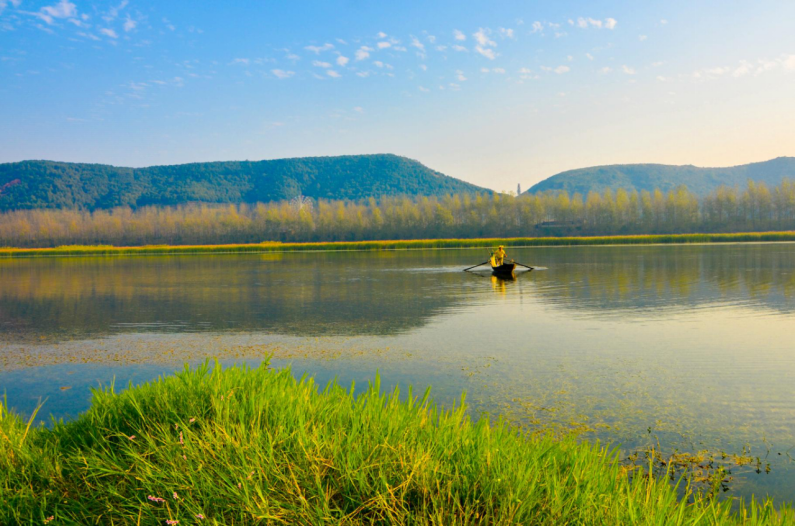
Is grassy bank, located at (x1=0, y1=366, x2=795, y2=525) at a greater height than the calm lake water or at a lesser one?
greater

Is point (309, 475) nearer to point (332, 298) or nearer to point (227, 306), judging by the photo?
point (227, 306)

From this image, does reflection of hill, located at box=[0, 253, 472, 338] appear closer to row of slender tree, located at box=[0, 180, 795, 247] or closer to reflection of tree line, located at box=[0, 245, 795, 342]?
reflection of tree line, located at box=[0, 245, 795, 342]

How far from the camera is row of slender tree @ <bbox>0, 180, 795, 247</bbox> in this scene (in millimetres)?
140375

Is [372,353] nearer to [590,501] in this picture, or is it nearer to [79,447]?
[79,447]

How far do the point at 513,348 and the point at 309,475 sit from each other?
9555 millimetres

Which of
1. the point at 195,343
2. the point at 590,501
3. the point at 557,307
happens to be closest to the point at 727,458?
the point at 590,501

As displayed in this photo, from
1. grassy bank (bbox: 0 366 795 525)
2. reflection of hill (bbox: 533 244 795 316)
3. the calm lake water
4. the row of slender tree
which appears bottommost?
reflection of hill (bbox: 533 244 795 316)

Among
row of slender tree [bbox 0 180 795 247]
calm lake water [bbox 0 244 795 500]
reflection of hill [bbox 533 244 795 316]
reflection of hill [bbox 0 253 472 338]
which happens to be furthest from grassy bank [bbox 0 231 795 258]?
calm lake water [bbox 0 244 795 500]

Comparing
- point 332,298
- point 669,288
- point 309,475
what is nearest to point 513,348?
point 309,475

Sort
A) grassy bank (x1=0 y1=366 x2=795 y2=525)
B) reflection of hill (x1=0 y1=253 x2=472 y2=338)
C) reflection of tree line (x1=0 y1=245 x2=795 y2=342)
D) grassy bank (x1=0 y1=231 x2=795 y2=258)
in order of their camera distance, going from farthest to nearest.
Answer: grassy bank (x1=0 y1=231 x2=795 y2=258)
reflection of tree line (x1=0 y1=245 x2=795 y2=342)
reflection of hill (x1=0 y1=253 x2=472 y2=338)
grassy bank (x1=0 y1=366 x2=795 y2=525)

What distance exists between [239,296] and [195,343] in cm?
1240

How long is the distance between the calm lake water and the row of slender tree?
125 metres

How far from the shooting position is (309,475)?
438cm

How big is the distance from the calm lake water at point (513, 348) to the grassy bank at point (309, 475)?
8.33ft
